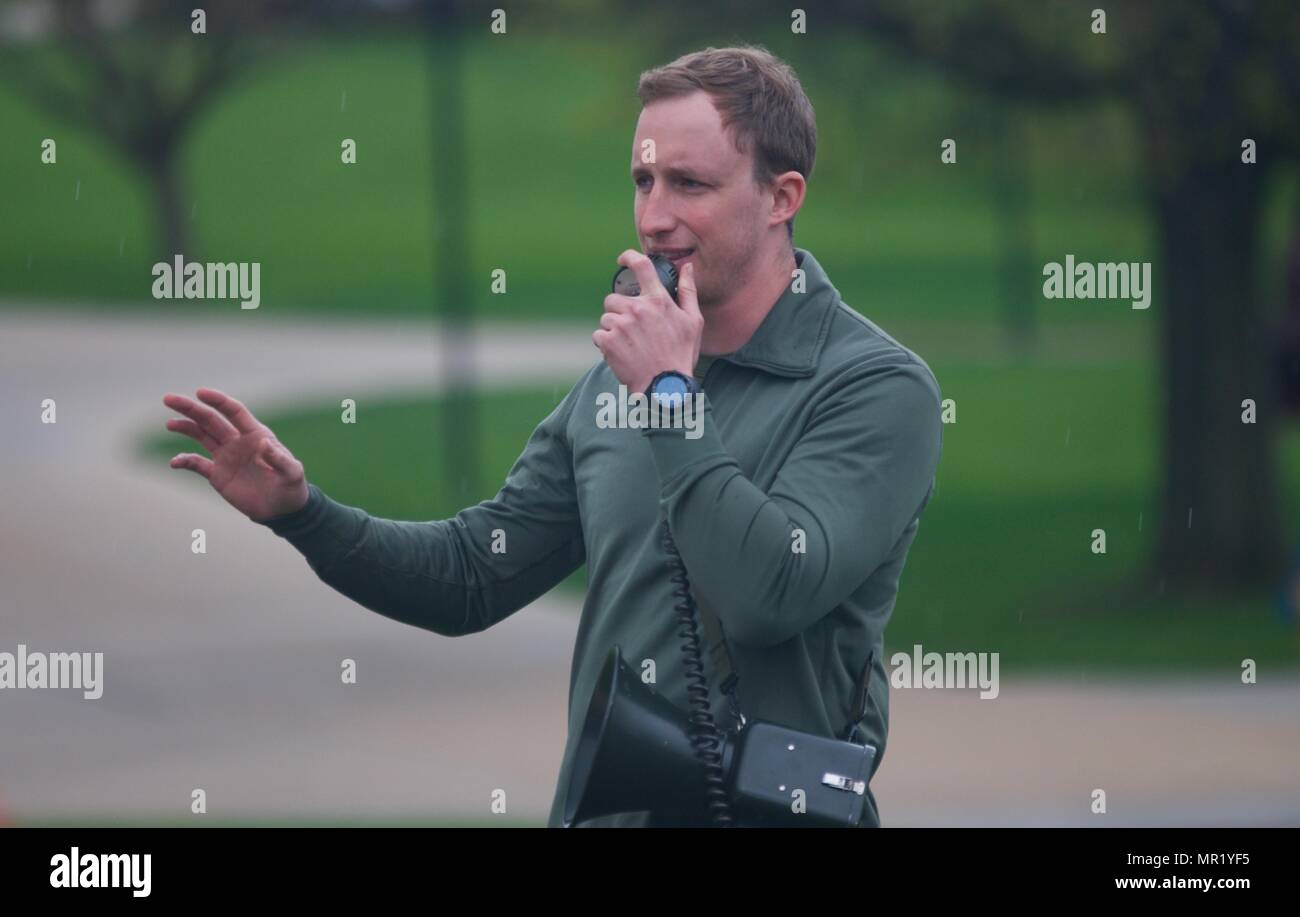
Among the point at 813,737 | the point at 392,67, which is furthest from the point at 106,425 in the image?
the point at 392,67

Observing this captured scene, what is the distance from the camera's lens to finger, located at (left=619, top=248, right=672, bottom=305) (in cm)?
312

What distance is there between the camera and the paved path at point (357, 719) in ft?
25.9

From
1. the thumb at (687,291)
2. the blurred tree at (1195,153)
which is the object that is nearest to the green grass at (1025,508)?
the blurred tree at (1195,153)

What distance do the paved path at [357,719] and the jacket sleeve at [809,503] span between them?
4519 millimetres

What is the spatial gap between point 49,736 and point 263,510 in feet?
19.0

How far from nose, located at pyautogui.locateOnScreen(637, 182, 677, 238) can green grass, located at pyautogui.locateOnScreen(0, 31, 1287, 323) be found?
50.0 ft

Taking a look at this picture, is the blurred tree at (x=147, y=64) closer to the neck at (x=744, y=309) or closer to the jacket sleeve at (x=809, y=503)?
the neck at (x=744, y=309)

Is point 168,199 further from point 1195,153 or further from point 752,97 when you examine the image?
point 752,97

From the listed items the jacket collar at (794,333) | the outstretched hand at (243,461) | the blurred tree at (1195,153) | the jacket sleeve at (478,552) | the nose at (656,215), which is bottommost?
the jacket sleeve at (478,552)

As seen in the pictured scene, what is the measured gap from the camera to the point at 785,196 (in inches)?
134

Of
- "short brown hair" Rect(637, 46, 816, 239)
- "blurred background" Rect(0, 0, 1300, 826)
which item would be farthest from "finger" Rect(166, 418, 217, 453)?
"blurred background" Rect(0, 0, 1300, 826)

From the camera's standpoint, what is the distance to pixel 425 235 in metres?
48.7

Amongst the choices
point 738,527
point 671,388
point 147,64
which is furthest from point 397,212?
point 738,527

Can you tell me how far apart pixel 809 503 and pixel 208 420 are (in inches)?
42.2
